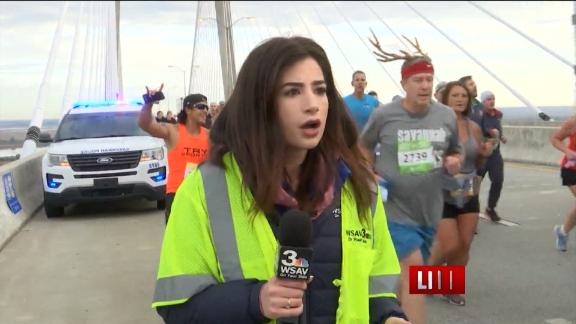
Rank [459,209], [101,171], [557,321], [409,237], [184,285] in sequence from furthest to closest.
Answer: [101,171] → [459,209] → [557,321] → [409,237] → [184,285]

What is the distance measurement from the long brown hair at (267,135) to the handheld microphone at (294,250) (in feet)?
0.62

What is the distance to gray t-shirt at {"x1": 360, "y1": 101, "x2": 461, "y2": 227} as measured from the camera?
15.2 feet

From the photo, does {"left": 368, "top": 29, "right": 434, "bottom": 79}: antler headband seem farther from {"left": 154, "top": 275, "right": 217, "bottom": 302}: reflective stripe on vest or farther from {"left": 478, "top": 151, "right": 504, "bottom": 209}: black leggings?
{"left": 478, "top": 151, "right": 504, "bottom": 209}: black leggings

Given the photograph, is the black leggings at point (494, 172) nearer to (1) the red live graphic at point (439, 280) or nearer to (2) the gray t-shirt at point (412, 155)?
(2) the gray t-shirt at point (412, 155)

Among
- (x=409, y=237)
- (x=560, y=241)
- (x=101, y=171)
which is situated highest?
(x=409, y=237)

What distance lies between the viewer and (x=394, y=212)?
465cm

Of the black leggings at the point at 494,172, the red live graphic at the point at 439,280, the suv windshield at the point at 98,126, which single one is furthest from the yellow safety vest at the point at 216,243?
the suv windshield at the point at 98,126

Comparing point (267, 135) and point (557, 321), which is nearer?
point (267, 135)

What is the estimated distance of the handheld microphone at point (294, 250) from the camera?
1652mm

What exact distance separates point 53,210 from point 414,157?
8.43 meters

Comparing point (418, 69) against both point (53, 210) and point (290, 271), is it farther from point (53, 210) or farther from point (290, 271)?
point (53, 210)

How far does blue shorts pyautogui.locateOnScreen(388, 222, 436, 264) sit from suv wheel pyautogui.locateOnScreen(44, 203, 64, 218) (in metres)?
8.29

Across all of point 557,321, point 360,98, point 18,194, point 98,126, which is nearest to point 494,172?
point 360,98

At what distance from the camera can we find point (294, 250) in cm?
165
